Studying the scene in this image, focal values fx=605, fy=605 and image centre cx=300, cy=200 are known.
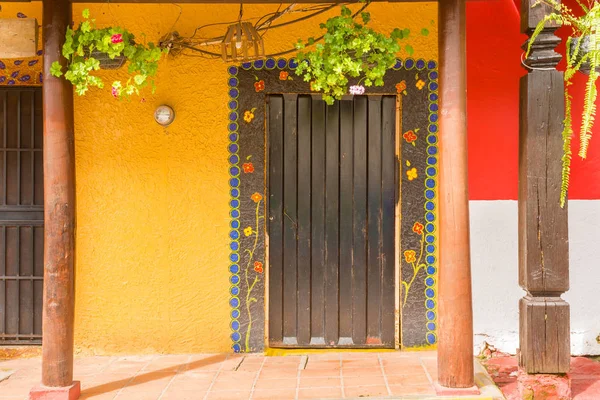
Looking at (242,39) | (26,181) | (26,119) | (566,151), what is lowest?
(26,181)

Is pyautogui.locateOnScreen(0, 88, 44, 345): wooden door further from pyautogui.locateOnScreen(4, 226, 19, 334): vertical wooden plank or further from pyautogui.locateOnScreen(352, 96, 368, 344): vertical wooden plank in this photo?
pyautogui.locateOnScreen(352, 96, 368, 344): vertical wooden plank

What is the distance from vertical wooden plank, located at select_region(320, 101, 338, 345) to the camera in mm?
5711

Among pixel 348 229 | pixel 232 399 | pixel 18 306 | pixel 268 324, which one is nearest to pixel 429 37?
pixel 348 229

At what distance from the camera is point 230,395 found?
15.2 feet

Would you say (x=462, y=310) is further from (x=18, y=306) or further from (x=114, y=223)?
(x=18, y=306)

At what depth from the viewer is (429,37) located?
5.61 meters

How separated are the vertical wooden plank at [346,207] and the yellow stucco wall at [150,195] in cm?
90

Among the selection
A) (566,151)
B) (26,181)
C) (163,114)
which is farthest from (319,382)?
(26,181)

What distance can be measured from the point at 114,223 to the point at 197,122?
4.01 feet

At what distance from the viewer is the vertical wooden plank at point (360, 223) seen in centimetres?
569

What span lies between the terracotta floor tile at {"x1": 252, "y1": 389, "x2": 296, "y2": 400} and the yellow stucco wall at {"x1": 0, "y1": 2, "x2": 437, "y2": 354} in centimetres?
135

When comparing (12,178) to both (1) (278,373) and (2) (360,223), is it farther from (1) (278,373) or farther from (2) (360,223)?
(2) (360,223)

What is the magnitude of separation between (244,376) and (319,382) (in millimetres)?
652

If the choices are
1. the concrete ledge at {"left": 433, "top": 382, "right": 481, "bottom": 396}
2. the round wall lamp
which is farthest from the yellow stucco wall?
the concrete ledge at {"left": 433, "top": 382, "right": 481, "bottom": 396}
